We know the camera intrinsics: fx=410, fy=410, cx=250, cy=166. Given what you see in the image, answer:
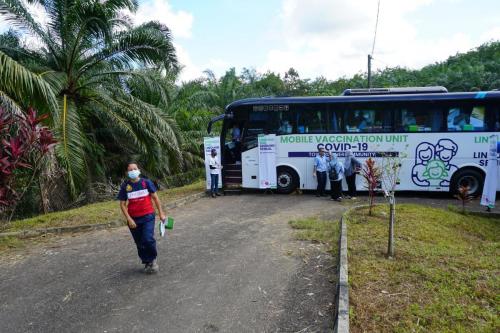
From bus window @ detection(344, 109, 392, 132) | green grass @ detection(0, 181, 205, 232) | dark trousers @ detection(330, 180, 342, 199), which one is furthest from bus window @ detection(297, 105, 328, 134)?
green grass @ detection(0, 181, 205, 232)

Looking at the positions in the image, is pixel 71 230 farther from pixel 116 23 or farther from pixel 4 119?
pixel 116 23

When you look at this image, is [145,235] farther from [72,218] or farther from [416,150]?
[416,150]

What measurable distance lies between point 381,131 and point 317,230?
18.3 ft

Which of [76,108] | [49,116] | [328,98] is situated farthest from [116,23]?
[328,98]

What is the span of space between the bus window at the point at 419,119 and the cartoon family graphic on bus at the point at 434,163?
466 mm

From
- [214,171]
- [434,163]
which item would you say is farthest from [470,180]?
[214,171]

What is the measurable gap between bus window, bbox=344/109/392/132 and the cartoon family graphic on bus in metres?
1.19

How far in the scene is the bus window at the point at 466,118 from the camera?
464 inches

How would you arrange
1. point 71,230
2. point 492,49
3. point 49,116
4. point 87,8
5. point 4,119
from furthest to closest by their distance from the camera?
1. point 492,49
2. point 87,8
3. point 49,116
4. point 71,230
5. point 4,119

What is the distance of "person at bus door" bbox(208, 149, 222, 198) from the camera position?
12836 millimetres

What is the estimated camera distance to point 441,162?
12.0m

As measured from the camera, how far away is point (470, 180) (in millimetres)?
12070

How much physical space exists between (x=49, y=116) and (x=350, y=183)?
847 cm

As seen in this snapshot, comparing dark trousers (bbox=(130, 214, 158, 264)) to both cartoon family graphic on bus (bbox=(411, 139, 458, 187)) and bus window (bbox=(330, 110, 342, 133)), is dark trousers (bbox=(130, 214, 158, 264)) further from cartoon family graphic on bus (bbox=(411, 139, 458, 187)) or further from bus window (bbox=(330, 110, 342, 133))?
cartoon family graphic on bus (bbox=(411, 139, 458, 187))
